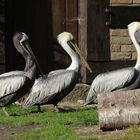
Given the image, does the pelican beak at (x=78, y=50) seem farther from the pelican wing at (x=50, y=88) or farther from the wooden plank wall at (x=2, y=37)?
the wooden plank wall at (x=2, y=37)

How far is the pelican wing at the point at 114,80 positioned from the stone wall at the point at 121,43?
5.11ft

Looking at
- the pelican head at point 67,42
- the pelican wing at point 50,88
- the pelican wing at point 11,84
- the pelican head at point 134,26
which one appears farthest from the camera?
the pelican head at point 134,26

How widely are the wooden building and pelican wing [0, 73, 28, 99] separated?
2397mm

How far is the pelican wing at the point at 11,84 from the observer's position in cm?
1211

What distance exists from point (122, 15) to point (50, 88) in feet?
9.52

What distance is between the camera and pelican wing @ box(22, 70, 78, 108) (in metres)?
12.6

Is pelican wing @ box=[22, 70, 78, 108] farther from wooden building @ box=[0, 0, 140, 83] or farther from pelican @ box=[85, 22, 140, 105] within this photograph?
wooden building @ box=[0, 0, 140, 83]

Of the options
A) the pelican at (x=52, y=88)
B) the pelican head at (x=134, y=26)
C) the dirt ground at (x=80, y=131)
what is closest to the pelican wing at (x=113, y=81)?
the pelican at (x=52, y=88)

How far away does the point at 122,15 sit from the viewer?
14703mm

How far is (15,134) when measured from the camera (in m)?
9.61

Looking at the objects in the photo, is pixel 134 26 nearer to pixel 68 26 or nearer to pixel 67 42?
pixel 67 42

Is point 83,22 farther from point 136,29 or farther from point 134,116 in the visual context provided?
point 134,116

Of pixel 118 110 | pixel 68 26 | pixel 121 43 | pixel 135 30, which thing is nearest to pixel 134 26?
pixel 135 30

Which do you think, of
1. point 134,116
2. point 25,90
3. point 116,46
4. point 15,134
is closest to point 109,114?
point 134,116
